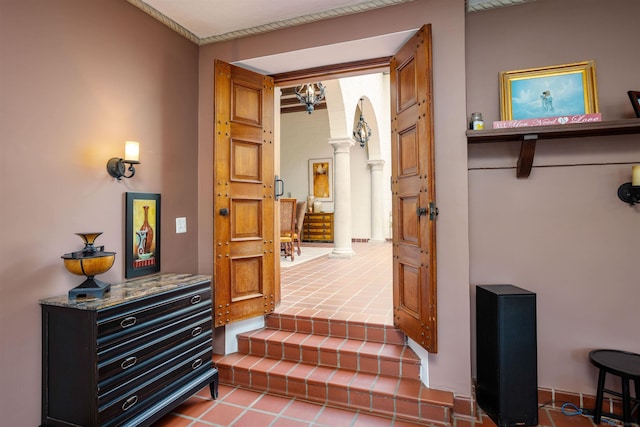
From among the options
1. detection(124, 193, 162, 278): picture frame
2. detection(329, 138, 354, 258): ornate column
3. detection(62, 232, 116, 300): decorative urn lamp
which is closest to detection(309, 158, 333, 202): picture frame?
detection(329, 138, 354, 258): ornate column

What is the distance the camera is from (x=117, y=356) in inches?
72.1

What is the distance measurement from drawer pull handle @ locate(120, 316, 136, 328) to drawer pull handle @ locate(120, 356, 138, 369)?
179mm

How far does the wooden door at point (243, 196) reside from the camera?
278 centimetres

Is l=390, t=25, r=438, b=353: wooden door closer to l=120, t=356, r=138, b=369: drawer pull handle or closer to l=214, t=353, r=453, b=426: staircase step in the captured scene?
l=214, t=353, r=453, b=426: staircase step

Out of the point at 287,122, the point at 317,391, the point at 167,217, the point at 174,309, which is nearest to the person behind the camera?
the point at 174,309

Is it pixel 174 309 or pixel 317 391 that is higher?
pixel 174 309

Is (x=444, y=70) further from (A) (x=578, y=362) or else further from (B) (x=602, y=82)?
(A) (x=578, y=362)

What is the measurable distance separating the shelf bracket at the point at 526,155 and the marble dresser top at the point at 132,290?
91.5 inches

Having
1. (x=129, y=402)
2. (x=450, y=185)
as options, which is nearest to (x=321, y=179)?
(x=450, y=185)

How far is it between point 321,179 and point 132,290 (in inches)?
345

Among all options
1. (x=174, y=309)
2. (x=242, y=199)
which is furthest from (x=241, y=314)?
(x=242, y=199)

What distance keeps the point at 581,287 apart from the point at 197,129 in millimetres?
3132

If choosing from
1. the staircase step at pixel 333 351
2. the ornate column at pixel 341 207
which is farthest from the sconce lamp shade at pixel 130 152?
the ornate column at pixel 341 207

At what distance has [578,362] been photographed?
2307 mm
